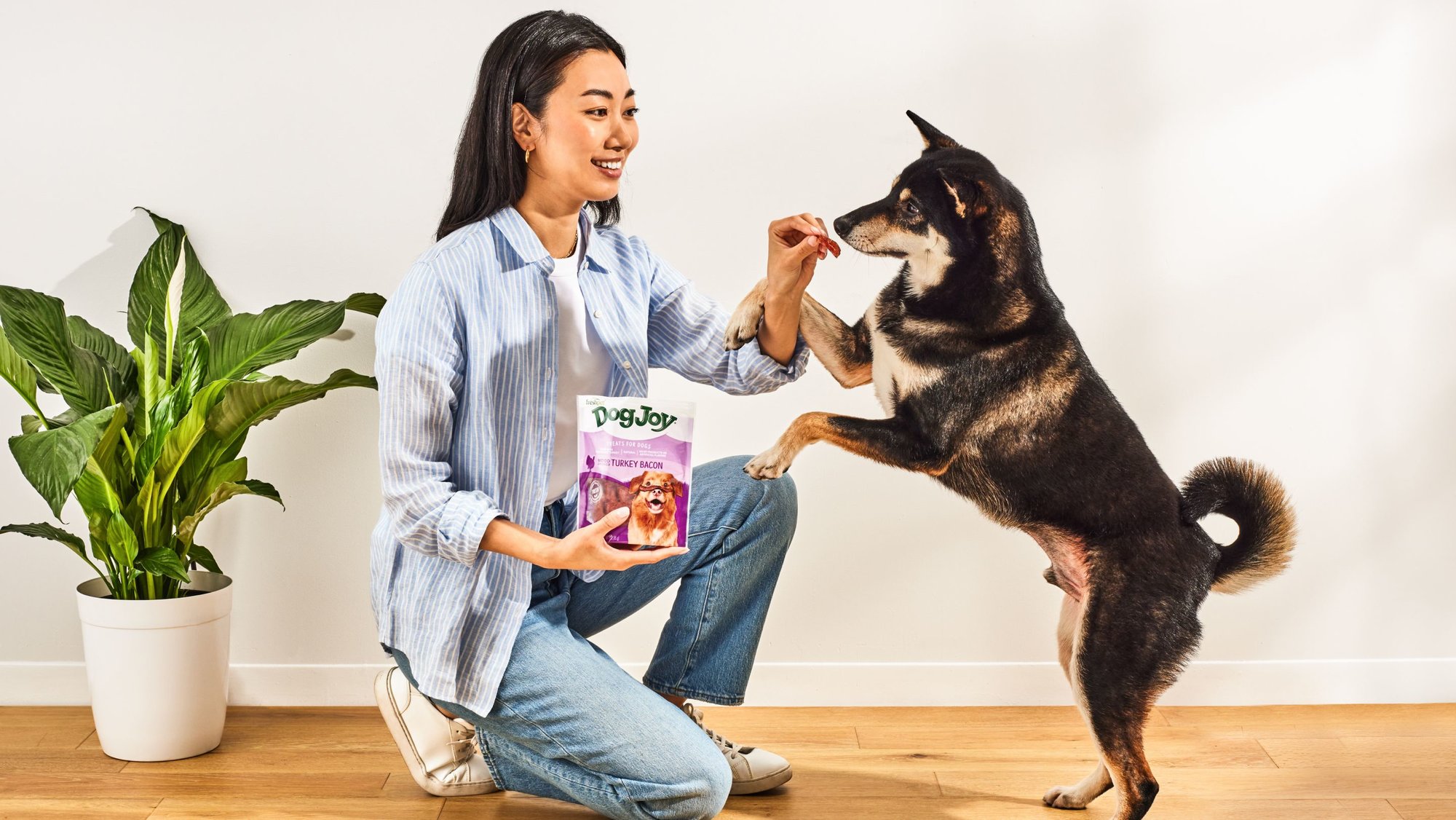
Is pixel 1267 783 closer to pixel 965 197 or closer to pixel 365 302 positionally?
pixel 965 197

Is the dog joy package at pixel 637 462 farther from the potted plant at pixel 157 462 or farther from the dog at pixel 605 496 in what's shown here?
the potted plant at pixel 157 462

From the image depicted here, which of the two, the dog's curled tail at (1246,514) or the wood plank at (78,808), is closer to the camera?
the dog's curled tail at (1246,514)

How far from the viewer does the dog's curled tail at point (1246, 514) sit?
2047 millimetres

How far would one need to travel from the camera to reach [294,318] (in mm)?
2439

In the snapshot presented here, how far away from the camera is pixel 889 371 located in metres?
1.99

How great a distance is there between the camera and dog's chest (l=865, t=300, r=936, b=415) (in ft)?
6.40

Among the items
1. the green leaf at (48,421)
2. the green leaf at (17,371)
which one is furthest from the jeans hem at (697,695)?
the green leaf at (17,371)

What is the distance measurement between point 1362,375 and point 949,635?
3.56 feet

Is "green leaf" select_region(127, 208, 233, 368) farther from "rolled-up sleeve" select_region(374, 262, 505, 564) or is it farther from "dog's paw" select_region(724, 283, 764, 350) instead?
"dog's paw" select_region(724, 283, 764, 350)

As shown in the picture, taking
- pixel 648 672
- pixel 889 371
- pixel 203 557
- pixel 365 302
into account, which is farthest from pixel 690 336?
pixel 203 557

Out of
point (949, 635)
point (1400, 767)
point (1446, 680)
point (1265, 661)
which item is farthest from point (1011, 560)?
point (1446, 680)

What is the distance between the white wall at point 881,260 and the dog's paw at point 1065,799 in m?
0.61

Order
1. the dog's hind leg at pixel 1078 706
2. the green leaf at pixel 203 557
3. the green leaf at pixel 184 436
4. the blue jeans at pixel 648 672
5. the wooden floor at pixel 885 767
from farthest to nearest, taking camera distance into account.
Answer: the green leaf at pixel 203 557 < the green leaf at pixel 184 436 < the wooden floor at pixel 885 767 < the dog's hind leg at pixel 1078 706 < the blue jeans at pixel 648 672

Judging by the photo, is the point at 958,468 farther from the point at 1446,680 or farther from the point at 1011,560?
the point at 1446,680
